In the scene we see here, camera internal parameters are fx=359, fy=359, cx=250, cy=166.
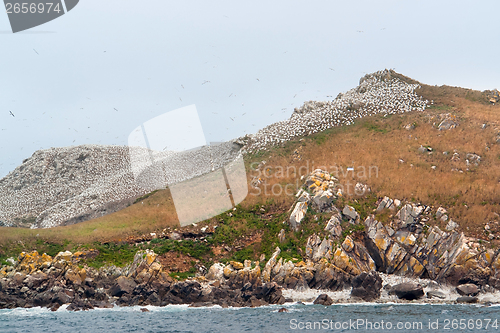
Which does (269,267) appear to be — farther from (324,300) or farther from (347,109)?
(347,109)

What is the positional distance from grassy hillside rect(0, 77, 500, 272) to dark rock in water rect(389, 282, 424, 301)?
8.70m

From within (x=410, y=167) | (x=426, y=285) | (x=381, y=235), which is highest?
(x=410, y=167)

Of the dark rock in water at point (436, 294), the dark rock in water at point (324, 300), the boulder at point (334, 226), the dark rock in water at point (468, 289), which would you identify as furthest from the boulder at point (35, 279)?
the dark rock in water at point (468, 289)

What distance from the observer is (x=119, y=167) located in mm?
80500

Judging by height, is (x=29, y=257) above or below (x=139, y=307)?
above

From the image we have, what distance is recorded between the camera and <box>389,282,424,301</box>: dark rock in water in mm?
29188

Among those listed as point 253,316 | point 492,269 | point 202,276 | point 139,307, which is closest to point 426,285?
point 492,269

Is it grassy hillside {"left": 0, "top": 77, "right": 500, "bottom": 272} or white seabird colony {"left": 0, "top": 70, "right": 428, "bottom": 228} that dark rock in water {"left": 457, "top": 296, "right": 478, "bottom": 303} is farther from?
white seabird colony {"left": 0, "top": 70, "right": 428, "bottom": 228}

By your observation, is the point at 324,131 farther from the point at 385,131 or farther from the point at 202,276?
the point at 202,276

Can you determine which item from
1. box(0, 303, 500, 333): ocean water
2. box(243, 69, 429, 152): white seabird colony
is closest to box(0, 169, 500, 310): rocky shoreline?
box(0, 303, 500, 333): ocean water

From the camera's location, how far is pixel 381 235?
35.8 metres

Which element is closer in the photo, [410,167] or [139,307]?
[139,307]

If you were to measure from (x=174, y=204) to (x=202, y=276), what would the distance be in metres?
19.1

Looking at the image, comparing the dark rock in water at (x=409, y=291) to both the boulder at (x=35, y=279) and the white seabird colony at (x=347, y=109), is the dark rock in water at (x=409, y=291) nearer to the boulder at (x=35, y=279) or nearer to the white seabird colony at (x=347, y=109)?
the boulder at (x=35, y=279)
